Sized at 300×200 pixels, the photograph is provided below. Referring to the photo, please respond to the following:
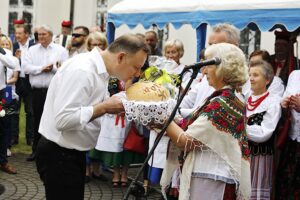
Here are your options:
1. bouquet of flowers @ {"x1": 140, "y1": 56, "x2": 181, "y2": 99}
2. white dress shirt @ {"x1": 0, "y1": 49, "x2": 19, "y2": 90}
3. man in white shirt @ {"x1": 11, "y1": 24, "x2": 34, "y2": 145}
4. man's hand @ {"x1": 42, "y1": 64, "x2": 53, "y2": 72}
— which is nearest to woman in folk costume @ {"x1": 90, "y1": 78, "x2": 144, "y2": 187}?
white dress shirt @ {"x1": 0, "y1": 49, "x2": 19, "y2": 90}

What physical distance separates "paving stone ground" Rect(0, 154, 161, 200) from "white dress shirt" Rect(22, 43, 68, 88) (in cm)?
135

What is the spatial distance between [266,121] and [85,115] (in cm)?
223

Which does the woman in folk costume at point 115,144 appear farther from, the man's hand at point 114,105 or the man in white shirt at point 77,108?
the man's hand at point 114,105

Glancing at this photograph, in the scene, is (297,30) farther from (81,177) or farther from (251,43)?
(251,43)

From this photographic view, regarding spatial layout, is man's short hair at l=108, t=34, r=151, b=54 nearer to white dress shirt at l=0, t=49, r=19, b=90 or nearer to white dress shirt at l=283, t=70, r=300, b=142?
white dress shirt at l=283, t=70, r=300, b=142

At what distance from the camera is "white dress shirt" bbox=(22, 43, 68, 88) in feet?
25.1

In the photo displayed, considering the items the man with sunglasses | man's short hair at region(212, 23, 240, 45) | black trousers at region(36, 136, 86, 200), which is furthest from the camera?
the man with sunglasses

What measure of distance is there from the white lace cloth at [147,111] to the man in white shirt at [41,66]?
4.99 meters

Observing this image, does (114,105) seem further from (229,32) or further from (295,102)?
(295,102)

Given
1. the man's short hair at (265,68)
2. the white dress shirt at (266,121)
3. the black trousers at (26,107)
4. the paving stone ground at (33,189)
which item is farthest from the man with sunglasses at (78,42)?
the white dress shirt at (266,121)

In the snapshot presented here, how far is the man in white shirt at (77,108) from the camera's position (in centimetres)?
289

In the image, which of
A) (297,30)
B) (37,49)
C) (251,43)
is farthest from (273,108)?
(251,43)

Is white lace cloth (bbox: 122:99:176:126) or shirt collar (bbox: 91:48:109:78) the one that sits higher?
shirt collar (bbox: 91:48:109:78)

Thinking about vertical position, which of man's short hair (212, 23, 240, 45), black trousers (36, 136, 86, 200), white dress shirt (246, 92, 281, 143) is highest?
man's short hair (212, 23, 240, 45)
